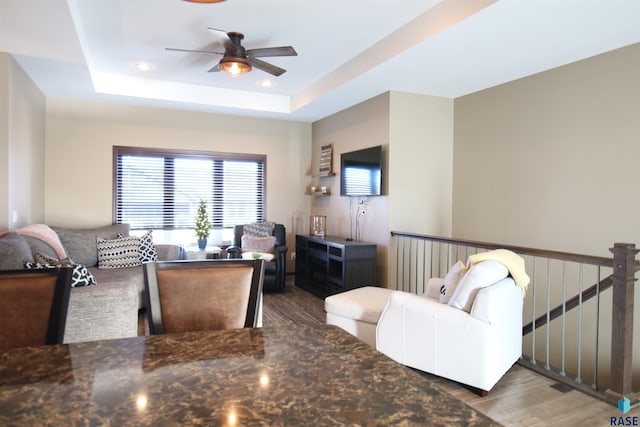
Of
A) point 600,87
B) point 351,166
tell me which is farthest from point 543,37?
point 351,166

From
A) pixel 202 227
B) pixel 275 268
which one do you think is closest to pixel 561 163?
pixel 275 268

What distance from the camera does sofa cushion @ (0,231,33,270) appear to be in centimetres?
277

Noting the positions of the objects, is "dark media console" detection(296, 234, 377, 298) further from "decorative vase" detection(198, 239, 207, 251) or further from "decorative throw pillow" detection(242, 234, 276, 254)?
"decorative vase" detection(198, 239, 207, 251)

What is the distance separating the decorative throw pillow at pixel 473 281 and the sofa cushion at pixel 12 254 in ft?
9.95

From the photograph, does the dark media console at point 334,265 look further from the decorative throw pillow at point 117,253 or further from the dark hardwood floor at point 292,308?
the decorative throw pillow at point 117,253

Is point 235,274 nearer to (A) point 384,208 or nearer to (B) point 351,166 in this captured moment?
(A) point 384,208

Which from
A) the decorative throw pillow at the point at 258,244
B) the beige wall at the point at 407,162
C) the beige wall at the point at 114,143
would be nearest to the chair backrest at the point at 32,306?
the beige wall at the point at 407,162

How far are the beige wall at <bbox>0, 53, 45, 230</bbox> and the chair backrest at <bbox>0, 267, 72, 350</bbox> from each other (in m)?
2.95

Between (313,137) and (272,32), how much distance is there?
3.08 meters

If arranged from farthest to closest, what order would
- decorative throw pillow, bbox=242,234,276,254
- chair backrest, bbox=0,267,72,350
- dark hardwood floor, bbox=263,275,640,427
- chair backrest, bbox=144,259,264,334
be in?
decorative throw pillow, bbox=242,234,276,254
dark hardwood floor, bbox=263,275,640,427
chair backrest, bbox=144,259,264,334
chair backrest, bbox=0,267,72,350

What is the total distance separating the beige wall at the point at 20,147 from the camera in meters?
3.54

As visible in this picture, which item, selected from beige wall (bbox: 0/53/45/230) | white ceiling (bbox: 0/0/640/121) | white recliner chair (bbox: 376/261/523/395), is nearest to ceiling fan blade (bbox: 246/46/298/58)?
white ceiling (bbox: 0/0/640/121)

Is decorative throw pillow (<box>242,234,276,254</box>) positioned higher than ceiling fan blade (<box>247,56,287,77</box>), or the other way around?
ceiling fan blade (<box>247,56,287,77</box>)

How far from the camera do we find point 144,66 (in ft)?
15.8
